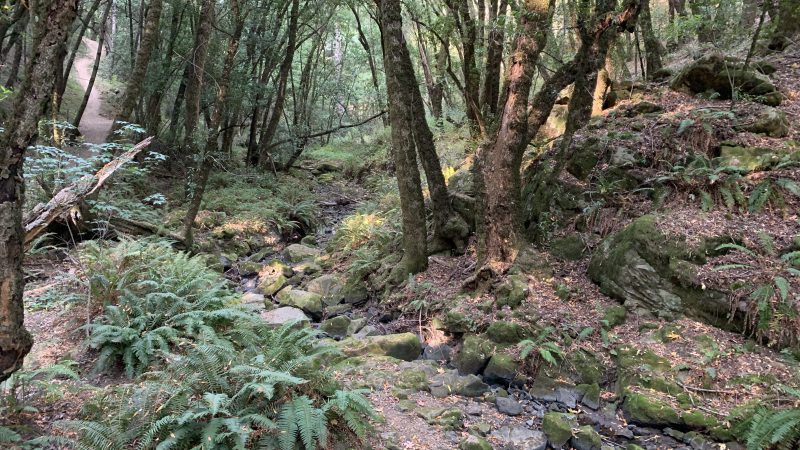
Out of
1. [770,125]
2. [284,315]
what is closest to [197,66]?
[284,315]

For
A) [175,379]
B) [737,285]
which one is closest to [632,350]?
[737,285]

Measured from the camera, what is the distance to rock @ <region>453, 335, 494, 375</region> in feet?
20.5

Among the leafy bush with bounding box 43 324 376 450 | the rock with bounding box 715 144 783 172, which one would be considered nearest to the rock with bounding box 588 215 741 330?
the rock with bounding box 715 144 783 172

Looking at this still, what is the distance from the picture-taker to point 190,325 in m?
5.42

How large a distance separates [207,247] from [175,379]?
26.3 feet

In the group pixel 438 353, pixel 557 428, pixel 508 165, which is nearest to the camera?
pixel 557 428

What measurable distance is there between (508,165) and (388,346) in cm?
340

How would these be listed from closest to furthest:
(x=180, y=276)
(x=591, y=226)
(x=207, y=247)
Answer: (x=180, y=276) < (x=591, y=226) < (x=207, y=247)

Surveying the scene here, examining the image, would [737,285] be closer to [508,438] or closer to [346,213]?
[508,438]

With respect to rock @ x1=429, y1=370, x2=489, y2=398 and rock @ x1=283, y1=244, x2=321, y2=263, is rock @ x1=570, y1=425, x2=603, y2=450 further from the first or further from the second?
rock @ x1=283, y1=244, x2=321, y2=263

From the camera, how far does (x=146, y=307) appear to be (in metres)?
5.73

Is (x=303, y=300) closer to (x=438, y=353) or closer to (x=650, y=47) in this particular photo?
(x=438, y=353)

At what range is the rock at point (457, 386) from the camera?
5.67 metres

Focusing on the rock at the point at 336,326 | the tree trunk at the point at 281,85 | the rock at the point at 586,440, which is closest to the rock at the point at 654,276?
the rock at the point at 586,440
